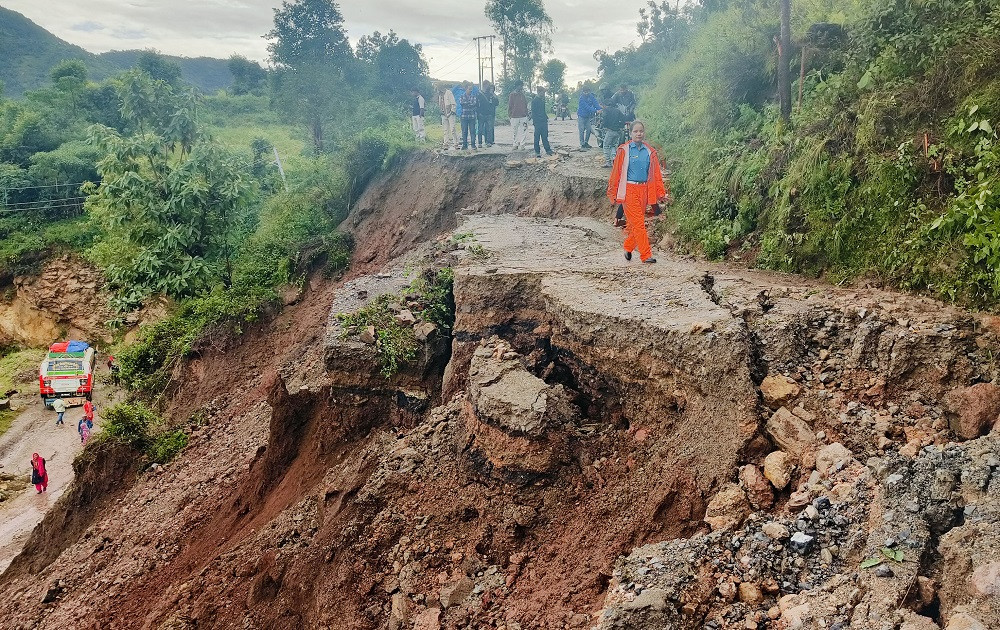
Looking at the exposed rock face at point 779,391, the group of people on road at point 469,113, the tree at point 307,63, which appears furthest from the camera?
the tree at point 307,63

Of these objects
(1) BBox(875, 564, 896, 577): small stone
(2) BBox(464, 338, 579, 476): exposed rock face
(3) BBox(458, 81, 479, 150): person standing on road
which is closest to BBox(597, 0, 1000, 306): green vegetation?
(1) BBox(875, 564, 896, 577): small stone

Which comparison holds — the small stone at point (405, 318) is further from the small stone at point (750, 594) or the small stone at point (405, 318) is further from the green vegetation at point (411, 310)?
the small stone at point (750, 594)

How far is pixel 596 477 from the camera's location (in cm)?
500

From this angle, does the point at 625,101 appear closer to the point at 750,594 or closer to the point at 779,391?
the point at 779,391

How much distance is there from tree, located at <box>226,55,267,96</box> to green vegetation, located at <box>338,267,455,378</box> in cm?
3791

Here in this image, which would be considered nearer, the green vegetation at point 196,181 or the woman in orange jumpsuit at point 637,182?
the woman in orange jumpsuit at point 637,182

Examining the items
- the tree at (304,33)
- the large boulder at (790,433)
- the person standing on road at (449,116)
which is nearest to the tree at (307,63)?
the tree at (304,33)

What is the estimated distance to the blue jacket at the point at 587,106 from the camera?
48.3 feet

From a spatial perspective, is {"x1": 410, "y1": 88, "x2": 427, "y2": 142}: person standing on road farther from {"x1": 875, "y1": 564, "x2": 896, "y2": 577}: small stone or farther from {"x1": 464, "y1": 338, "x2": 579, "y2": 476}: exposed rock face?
{"x1": 875, "y1": 564, "x2": 896, "y2": 577}: small stone

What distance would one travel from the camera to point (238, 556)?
6613 mm

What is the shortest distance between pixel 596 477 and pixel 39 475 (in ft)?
48.7

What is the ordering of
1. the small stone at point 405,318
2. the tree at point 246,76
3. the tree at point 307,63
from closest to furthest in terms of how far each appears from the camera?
the small stone at point 405,318, the tree at point 307,63, the tree at point 246,76

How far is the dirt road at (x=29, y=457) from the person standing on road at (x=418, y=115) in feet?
36.3

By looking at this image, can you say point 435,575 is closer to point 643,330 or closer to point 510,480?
point 510,480
